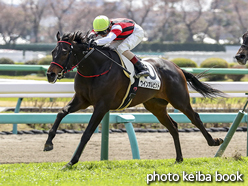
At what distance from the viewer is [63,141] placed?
621cm

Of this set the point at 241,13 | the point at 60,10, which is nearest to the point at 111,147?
the point at 60,10

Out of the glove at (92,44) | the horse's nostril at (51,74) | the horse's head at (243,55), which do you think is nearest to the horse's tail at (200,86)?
the horse's head at (243,55)

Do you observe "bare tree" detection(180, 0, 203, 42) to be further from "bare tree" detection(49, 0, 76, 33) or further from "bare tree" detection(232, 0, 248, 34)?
"bare tree" detection(49, 0, 76, 33)

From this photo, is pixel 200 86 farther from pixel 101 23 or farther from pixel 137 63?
pixel 101 23

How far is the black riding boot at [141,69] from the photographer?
14.2ft

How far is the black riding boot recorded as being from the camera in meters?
4.33

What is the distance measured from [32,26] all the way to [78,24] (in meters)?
4.44

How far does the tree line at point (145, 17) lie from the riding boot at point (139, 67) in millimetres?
35009

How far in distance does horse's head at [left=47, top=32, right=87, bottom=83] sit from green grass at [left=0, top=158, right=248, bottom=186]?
85 cm

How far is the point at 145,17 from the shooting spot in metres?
41.0

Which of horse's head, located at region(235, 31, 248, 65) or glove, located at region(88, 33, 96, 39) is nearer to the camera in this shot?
glove, located at region(88, 33, 96, 39)

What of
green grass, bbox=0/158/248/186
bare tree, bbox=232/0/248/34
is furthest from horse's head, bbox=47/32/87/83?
bare tree, bbox=232/0/248/34

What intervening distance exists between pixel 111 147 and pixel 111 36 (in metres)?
2.26

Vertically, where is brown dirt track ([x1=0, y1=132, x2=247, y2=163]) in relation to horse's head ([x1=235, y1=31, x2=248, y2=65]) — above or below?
below
